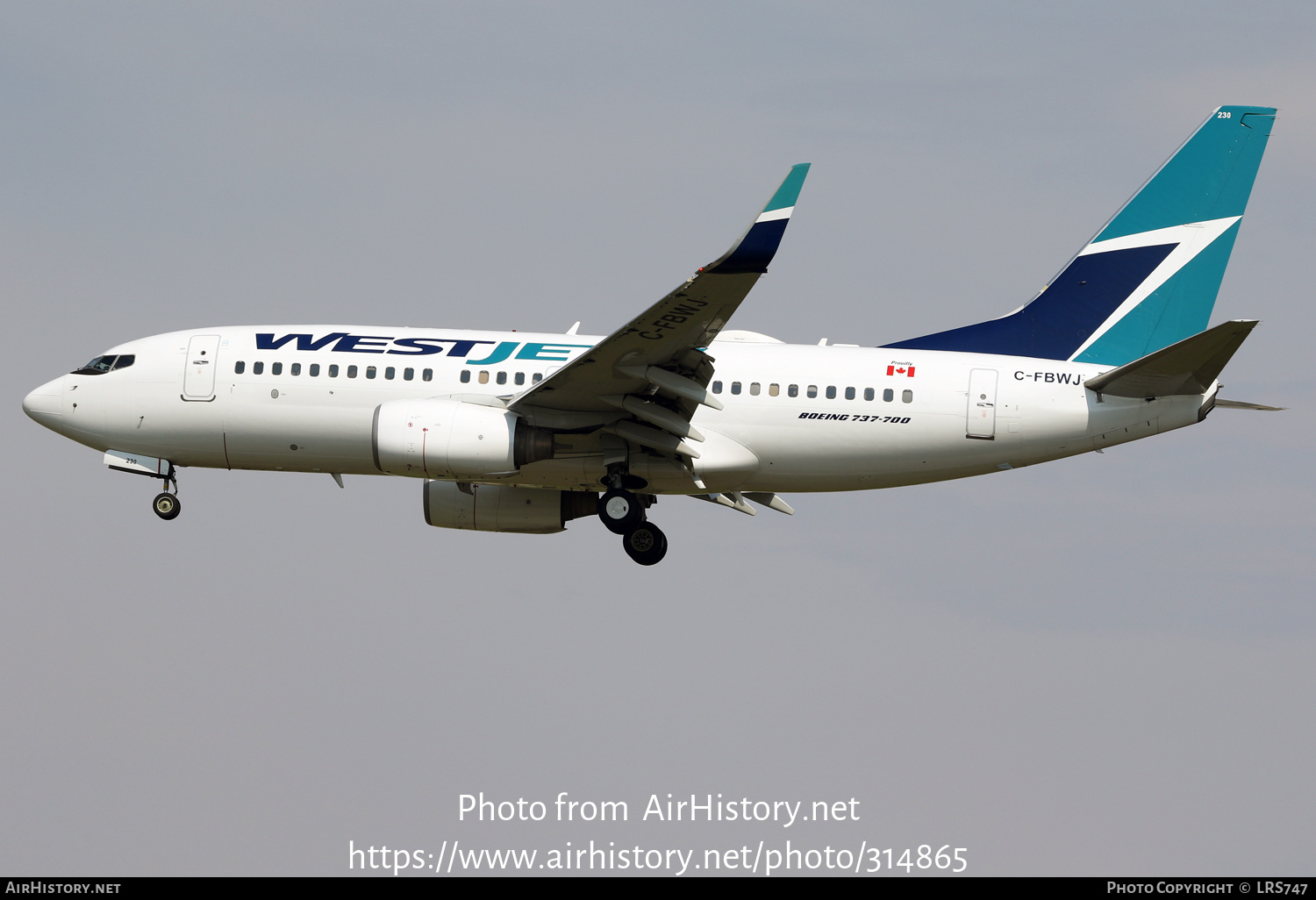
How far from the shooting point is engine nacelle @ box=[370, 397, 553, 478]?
31625 mm

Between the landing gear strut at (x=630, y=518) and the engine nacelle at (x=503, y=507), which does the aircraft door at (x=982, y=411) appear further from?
the engine nacelle at (x=503, y=507)

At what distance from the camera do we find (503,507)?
3650 cm

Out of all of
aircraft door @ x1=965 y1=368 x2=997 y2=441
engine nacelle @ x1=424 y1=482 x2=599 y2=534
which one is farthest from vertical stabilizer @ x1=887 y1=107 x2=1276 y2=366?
engine nacelle @ x1=424 y1=482 x2=599 y2=534

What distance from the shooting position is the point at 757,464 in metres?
33.0

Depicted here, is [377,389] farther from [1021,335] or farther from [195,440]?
[1021,335]

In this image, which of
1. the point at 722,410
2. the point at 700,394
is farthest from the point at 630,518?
the point at 700,394

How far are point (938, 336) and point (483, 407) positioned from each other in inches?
409

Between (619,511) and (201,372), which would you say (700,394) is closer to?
(619,511)

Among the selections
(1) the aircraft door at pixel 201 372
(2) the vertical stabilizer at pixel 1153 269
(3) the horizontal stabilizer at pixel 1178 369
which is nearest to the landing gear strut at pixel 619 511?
(2) the vertical stabilizer at pixel 1153 269

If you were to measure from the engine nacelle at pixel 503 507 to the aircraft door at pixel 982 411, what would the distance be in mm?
9324

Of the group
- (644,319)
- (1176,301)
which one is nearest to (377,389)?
(644,319)

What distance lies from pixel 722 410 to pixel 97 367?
14.7m

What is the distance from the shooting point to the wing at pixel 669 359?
2709 centimetres

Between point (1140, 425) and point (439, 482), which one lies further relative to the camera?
point (439, 482)
